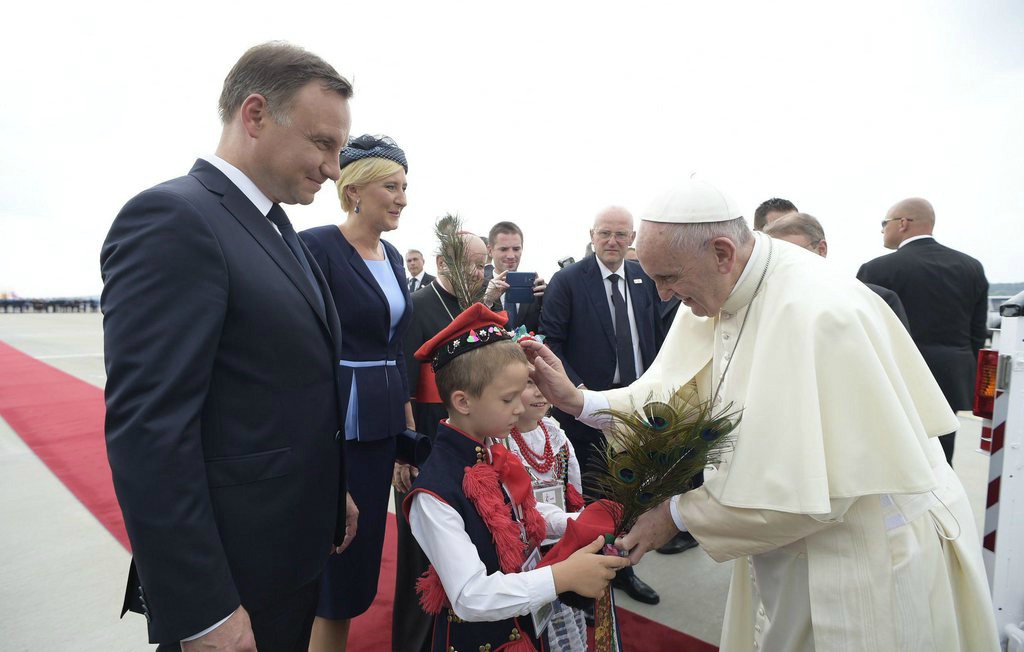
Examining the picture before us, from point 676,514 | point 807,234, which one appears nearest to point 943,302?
point 807,234

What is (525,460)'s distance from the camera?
265 centimetres

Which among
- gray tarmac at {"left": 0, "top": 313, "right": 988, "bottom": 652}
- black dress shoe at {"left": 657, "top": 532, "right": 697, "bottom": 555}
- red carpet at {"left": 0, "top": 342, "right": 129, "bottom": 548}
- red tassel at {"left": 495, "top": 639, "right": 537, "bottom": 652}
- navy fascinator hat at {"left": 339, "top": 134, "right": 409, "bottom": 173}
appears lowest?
red carpet at {"left": 0, "top": 342, "right": 129, "bottom": 548}

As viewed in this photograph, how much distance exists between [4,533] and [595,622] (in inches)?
203

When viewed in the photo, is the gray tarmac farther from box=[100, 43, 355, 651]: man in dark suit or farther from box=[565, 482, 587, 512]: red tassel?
box=[100, 43, 355, 651]: man in dark suit

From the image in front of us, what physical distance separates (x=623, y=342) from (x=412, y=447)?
2104 millimetres

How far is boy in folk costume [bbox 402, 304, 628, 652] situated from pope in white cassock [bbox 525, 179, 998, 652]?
1.18 ft

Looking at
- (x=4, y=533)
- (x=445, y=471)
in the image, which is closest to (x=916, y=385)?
(x=445, y=471)

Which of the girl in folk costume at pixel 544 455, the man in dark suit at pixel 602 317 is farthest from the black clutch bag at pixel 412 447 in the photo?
the man in dark suit at pixel 602 317

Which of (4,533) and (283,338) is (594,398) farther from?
(4,533)

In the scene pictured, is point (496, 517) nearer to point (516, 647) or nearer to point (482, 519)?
point (482, 519)

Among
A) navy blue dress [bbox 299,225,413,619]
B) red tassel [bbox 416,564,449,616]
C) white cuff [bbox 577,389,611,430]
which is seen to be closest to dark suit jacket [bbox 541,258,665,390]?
white cuff [bbox 577,389,611,430]

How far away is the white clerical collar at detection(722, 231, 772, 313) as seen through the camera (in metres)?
1.98

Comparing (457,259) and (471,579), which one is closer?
(471,579)

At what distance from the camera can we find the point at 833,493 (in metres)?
1.67
